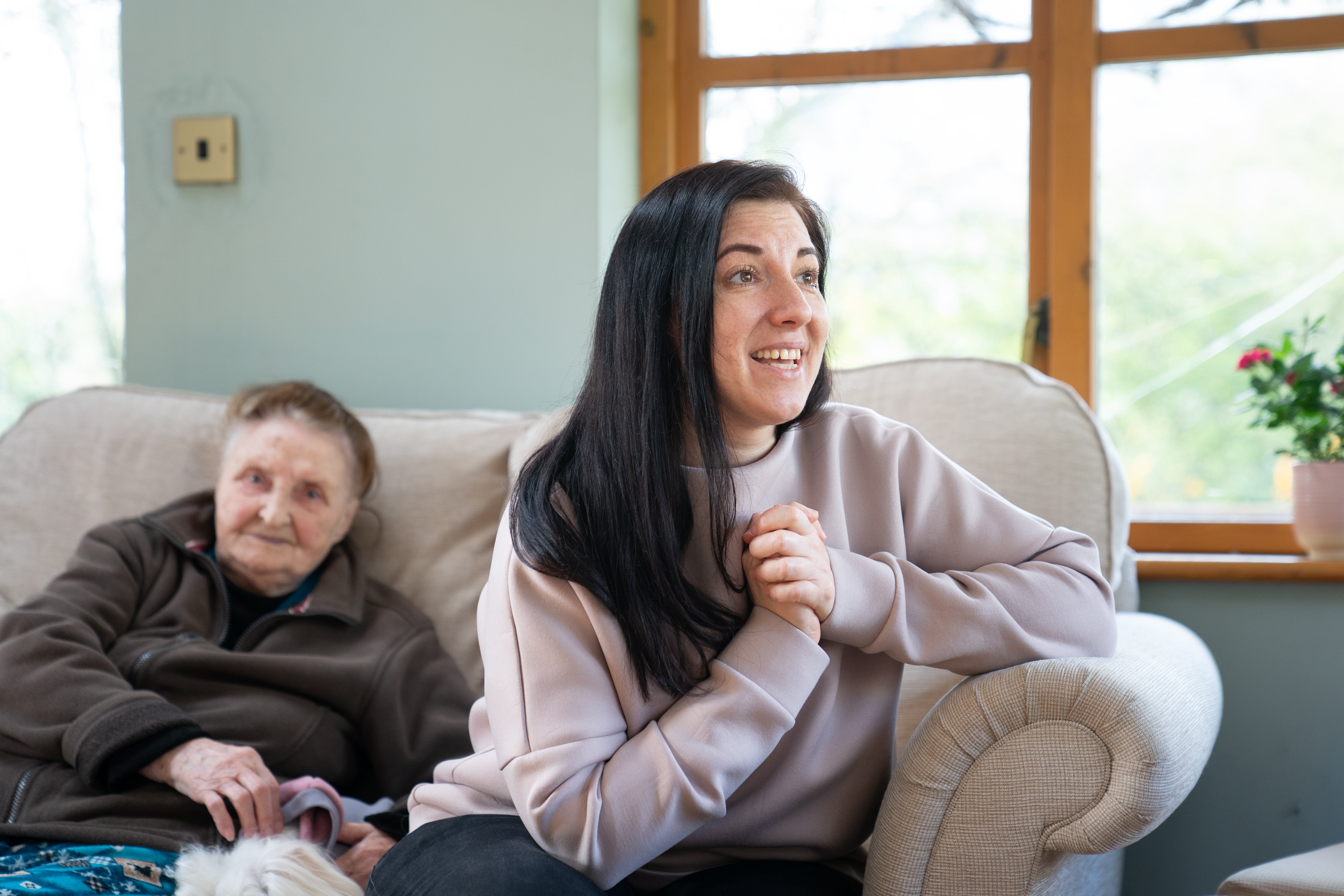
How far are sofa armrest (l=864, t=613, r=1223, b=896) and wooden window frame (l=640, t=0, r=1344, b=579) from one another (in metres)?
1.07

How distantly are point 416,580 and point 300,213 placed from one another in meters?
0.88

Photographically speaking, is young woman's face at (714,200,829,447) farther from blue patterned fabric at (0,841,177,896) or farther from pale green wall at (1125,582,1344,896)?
pale green wall at (1125,582,1344,896)

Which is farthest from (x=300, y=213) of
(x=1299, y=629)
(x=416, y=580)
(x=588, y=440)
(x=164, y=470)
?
(x=1299, y=629)

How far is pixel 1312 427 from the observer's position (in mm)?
1752

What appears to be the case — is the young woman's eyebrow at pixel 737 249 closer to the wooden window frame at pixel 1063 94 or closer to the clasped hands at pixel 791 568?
the clasped hands at pixel 791 568

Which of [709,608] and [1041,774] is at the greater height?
[709,608]

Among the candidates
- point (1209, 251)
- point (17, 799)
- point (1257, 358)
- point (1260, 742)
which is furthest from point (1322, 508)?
point (17, 799)

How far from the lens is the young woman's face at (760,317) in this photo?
1.01m

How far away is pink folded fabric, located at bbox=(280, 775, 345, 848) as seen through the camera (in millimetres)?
1287

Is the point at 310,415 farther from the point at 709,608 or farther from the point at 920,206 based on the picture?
the point at 920,206

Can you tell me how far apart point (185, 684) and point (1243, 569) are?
1.68 m

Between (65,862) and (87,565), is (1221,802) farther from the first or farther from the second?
(87,565)

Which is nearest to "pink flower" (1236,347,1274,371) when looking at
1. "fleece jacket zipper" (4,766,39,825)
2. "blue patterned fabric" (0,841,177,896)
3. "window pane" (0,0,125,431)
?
"blue patterned fabric" (0,841,177,896)

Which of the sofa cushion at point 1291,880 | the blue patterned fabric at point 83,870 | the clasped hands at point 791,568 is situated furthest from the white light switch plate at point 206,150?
the sofa cushion at point 1291,880
